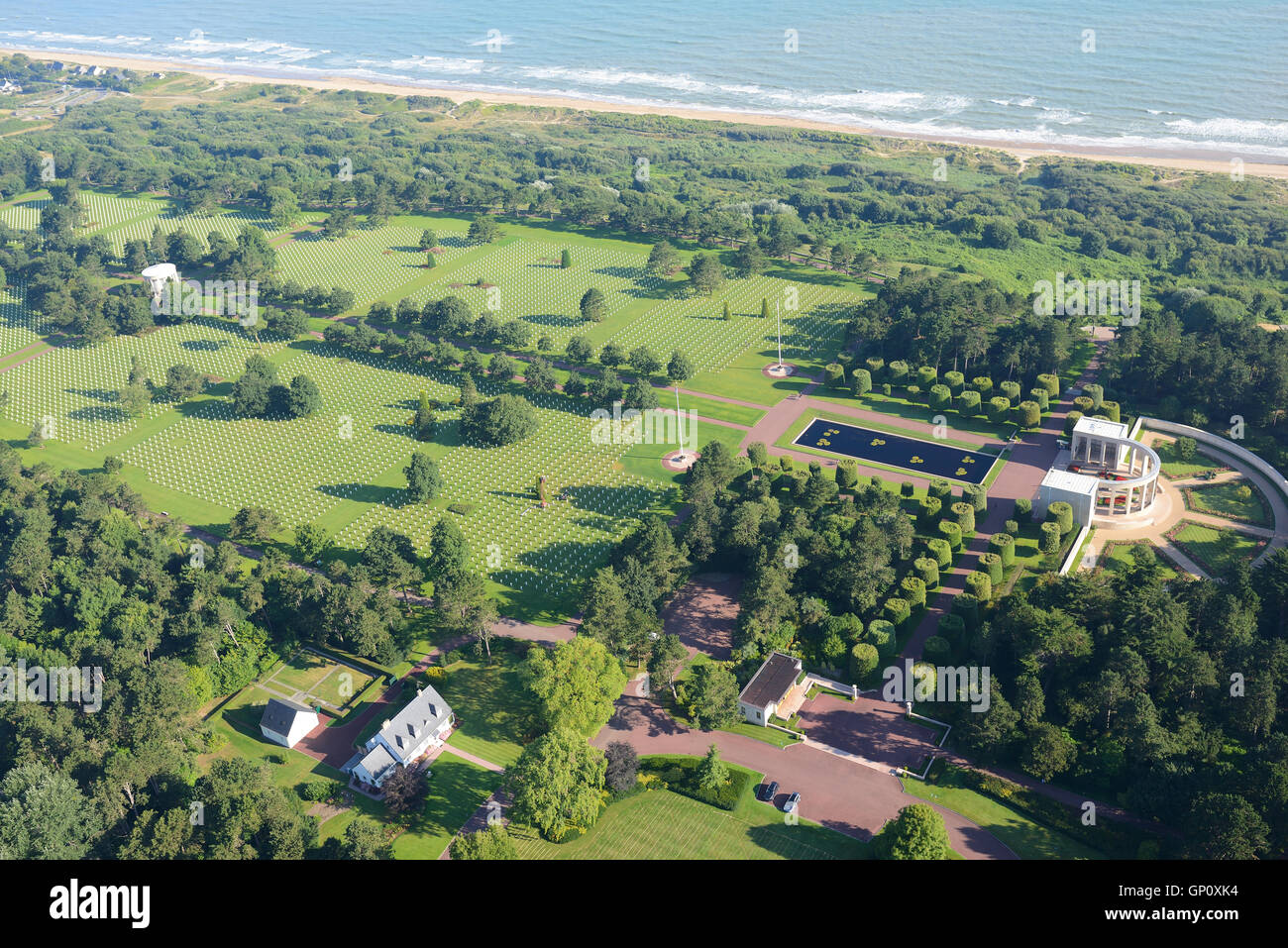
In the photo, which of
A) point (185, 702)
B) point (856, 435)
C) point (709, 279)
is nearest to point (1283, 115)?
point (709, 279)

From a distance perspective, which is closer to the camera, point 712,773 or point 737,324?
point 712,773

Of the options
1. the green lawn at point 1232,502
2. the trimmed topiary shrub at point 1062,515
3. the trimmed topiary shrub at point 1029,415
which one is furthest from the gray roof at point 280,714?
the green lawn at point 1232,502

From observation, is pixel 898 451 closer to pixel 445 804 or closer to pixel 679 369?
pixel 679 369

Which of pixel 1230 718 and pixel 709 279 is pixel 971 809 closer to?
pixel 1230 718

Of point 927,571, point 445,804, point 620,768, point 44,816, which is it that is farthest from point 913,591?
point 44,816

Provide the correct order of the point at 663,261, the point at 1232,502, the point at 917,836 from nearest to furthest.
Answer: the point at 917,836, the point at 1232,502, the point at 663,261

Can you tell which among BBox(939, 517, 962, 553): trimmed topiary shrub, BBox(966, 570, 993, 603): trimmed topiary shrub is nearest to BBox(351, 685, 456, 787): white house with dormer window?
BBox(966, 570, 993, 603): trimmed topiary shrub
